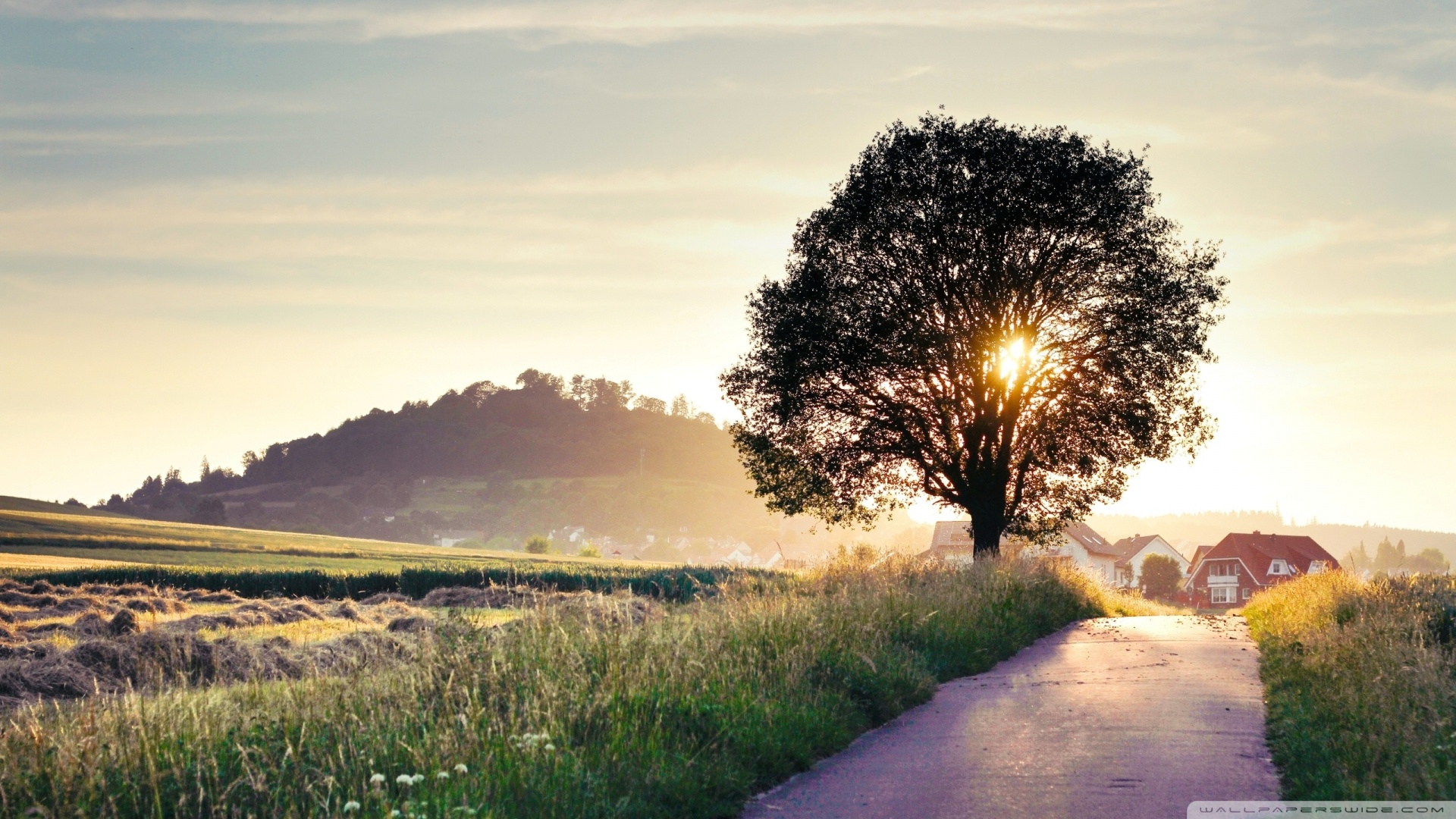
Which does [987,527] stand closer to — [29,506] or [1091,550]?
[1091,550]

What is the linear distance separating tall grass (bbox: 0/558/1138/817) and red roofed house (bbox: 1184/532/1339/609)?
9589cm

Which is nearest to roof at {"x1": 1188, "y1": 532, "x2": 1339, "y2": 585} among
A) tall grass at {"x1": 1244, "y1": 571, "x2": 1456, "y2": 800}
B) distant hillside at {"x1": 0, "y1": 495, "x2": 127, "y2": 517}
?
tall grass at {"x1": 1244, "y1": 571, "x2": 1456, "y2": 800}

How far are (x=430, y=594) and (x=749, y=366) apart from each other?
20473mm

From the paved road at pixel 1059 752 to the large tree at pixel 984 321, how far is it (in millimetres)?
13487

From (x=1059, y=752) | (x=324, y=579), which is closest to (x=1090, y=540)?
(x=324, y=579)

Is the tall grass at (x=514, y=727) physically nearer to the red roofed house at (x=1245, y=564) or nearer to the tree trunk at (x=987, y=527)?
the tree trunk at (x=987, y=527)

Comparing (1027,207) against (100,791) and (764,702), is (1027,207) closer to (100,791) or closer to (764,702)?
(764,702)

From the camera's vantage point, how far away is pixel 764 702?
375 inches

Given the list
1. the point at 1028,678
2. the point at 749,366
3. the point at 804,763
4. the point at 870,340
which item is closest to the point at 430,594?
the point at 749,366

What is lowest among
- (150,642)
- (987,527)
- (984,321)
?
(150,642)

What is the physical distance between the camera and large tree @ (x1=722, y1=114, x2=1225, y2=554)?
1038 inches

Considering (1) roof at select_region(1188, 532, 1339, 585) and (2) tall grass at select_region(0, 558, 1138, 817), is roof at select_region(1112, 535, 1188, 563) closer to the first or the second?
(1) roof at select_region(1188, 532, 1339, 585)

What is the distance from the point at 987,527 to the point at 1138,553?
9787 cm

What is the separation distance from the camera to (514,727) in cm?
774
